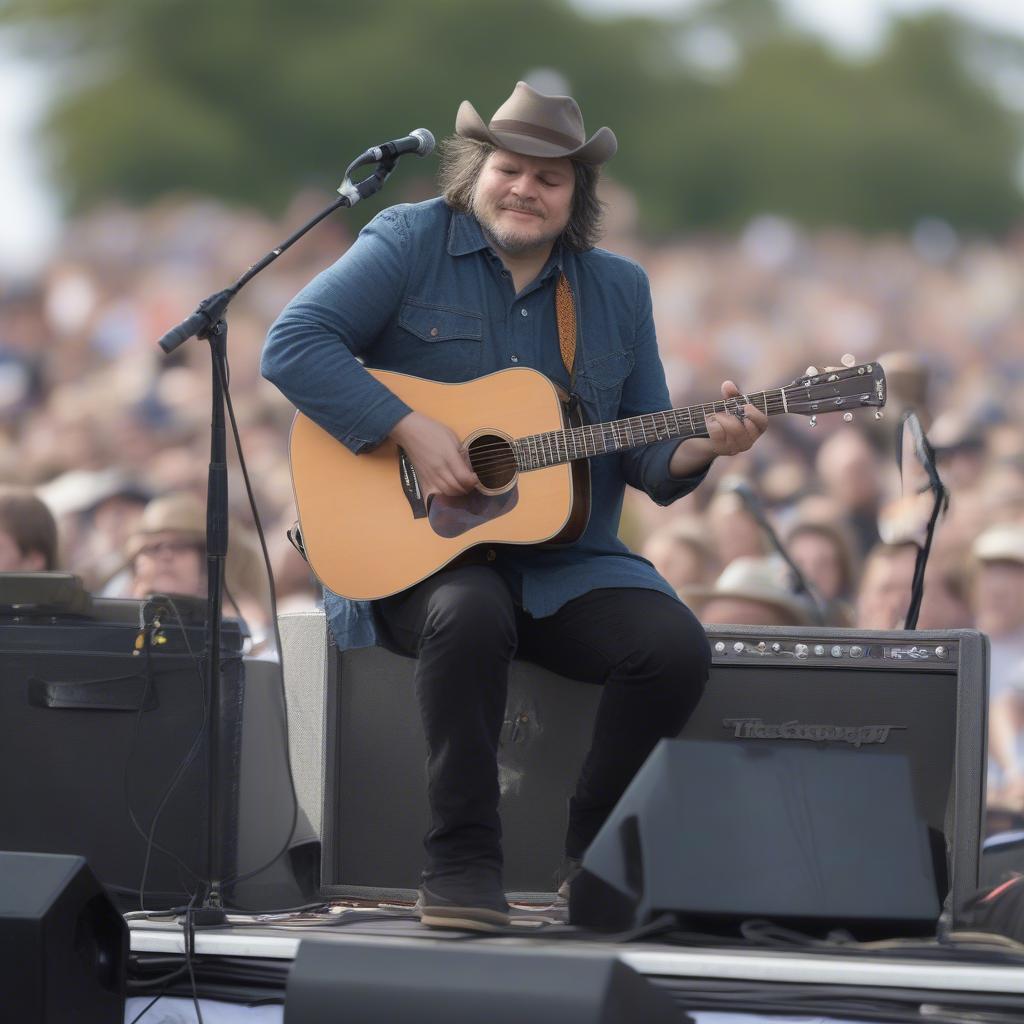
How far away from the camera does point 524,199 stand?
363cm

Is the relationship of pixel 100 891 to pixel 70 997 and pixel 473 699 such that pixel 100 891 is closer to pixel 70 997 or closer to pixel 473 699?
pixel 70 997

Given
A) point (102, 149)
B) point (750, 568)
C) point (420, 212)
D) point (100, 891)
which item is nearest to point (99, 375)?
point (102, 149)

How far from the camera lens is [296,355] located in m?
3.52

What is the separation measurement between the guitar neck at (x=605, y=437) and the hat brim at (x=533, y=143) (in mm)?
614

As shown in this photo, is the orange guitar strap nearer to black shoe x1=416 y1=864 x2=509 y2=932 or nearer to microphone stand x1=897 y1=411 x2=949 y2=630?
microphone stand x1=897 y1=411 x2=949 y2=630

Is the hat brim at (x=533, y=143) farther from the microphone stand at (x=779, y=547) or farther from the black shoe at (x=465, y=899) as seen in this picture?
the black shoe at (x=465, y=899)

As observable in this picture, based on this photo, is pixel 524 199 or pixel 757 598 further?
pixel 757 598

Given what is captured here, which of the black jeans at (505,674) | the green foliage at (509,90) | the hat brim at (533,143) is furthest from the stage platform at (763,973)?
the green foliage at (509,90)

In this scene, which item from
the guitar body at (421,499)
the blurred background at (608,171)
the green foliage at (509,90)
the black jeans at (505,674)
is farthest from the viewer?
the green foliage at (509,90)

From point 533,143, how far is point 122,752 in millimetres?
1577

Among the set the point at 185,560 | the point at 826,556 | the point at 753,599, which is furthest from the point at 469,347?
the point at 826,556

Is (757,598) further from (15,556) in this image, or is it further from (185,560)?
(15,556)

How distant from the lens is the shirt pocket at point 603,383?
365 cm

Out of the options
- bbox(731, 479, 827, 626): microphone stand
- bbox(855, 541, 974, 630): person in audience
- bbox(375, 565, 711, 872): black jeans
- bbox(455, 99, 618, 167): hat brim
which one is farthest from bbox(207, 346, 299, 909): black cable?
bbox(855, 541, 974, 630): person in audience
